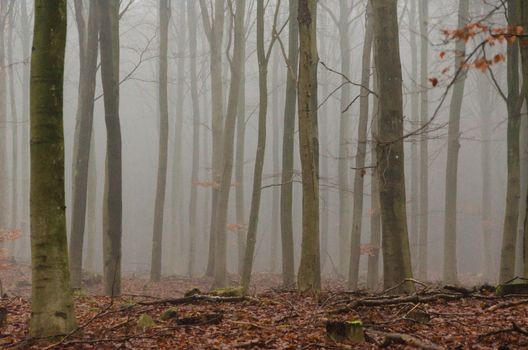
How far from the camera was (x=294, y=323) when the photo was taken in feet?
21.0

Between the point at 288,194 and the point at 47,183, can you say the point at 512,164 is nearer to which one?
the point at 288,194

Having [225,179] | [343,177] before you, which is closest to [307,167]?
[225,179]

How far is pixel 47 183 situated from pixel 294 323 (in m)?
3.20

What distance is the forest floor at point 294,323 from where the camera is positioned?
5.31m

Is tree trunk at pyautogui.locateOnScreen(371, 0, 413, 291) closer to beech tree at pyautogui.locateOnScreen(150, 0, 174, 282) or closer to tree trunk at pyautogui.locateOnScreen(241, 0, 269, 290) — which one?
tree trunk at pyautogui.locateOnScreen(241, 0, 269, 290)

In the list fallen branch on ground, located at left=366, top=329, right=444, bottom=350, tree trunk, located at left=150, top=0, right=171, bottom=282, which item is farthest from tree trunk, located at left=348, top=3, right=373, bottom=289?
fallen branch on ground, located at left=366, top=329, right=444, bottom=350

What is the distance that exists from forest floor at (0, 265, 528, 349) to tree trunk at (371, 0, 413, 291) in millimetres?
864

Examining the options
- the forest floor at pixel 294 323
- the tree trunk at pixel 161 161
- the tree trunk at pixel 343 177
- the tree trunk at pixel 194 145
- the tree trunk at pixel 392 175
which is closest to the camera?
the forest floor at pixel 294 323

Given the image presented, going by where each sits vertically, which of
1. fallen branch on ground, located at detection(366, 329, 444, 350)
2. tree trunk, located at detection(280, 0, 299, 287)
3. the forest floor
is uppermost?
tree trunk, located at detection(280, 0, 299, 287)

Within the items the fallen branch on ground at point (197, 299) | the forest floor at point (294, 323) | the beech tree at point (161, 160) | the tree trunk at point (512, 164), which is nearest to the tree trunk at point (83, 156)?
the forest floor at point (294, 323)

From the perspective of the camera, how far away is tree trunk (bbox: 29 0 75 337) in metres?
5.35

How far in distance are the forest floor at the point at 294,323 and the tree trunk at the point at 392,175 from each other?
0.86 m

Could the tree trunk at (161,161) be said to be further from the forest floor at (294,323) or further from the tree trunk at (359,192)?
the forest floor at (294,323)

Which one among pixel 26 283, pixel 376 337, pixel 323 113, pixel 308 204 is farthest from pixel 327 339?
pixel 323 113
